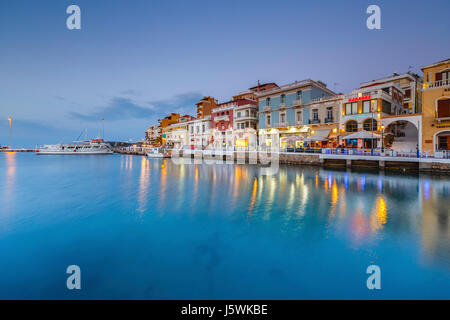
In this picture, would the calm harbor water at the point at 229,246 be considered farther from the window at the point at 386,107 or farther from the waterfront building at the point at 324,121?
the waterfront building at the point at 324,121

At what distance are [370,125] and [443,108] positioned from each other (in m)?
6.25

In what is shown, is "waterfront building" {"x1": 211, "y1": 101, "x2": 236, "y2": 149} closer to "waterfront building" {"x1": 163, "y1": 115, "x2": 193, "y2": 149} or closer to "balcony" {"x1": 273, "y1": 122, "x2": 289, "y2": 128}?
"balcony" {"x1": 273, "y1": 122, "x2": 289, "y2": 128}

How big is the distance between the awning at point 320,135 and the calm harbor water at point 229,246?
15648 millimetres

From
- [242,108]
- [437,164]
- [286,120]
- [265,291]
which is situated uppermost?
[242,108]

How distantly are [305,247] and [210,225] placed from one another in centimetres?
369

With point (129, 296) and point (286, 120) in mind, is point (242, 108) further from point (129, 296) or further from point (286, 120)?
point (129, 296)

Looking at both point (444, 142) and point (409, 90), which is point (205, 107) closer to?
point (409, 90)

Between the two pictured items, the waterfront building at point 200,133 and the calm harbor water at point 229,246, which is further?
the waterfront building at point 200,133

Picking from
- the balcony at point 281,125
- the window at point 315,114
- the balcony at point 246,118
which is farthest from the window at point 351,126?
the balcony at point 246,118

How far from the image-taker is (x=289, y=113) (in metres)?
33.9

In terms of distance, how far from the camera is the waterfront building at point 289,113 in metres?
31.4

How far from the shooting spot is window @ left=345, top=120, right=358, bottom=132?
1033 inches

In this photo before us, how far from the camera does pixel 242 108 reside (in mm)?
40625
